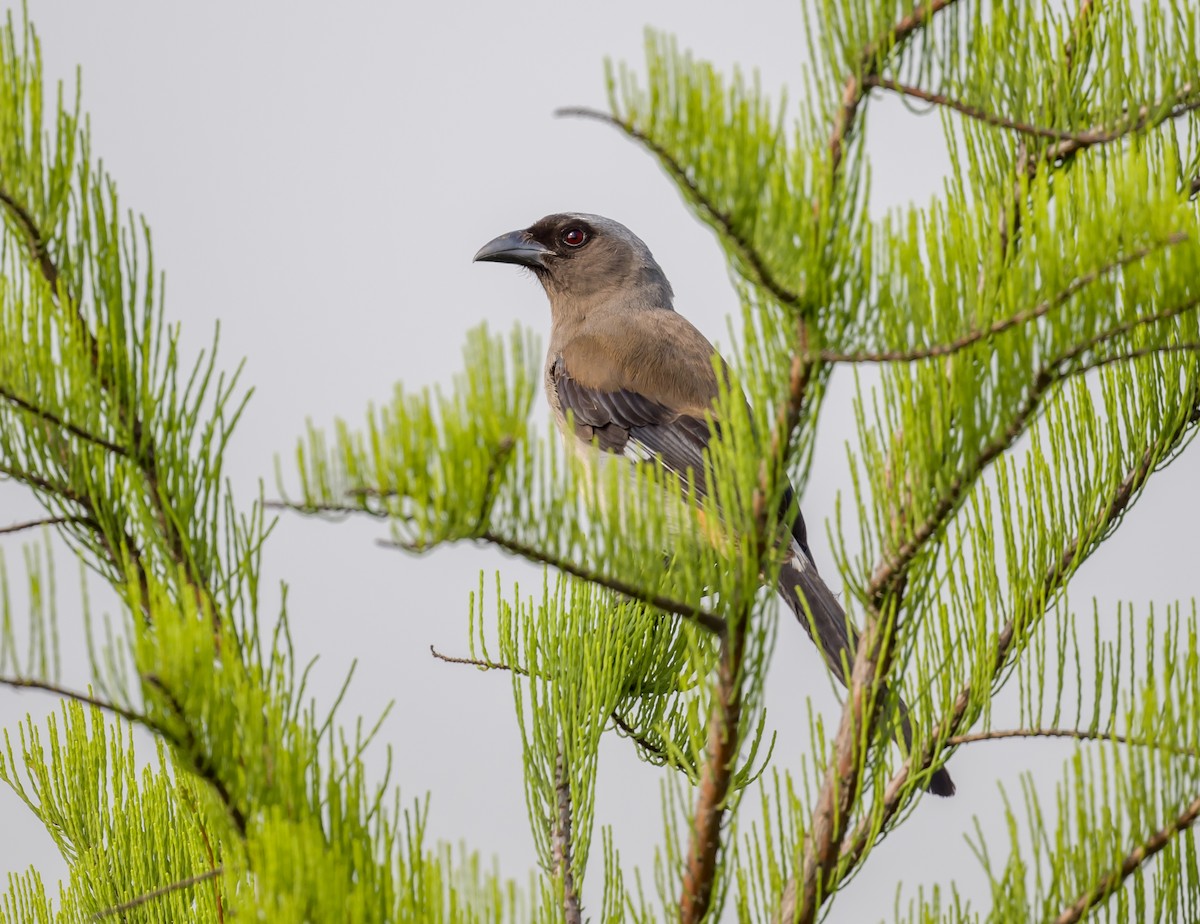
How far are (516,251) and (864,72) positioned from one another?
143 inches

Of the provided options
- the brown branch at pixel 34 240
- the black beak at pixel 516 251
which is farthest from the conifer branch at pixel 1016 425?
the black beak at pixel 516 251

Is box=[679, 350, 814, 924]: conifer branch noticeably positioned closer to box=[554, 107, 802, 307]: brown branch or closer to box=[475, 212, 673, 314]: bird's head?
box=[554, 107, 802, 307]: brown branch

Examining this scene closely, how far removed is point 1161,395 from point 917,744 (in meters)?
0.75

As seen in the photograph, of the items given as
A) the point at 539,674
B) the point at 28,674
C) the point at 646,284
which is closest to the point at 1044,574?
the point at 539,674

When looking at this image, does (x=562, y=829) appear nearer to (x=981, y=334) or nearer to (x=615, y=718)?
(x=615, y=718)

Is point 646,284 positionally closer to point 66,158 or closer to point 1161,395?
point 1161,395

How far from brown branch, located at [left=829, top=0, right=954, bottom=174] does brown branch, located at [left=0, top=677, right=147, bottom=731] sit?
0.94 meters

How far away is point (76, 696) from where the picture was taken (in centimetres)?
135

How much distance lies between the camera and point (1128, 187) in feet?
4.44

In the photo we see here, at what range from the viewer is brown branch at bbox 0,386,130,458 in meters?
1.53

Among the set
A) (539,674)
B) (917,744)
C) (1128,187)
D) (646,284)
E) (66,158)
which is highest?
(646,284)

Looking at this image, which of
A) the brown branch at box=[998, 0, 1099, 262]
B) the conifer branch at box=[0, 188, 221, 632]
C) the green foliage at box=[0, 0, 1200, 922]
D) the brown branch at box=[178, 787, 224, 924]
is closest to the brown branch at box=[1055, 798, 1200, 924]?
the green foliage at box=[0, 0, 1200, 922]

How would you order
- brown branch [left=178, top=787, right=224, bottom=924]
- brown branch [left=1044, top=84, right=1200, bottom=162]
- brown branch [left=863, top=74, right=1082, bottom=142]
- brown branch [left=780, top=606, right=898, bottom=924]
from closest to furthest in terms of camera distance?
brown branch [left=863, top=74, right=1082, bottom=142] → brown branch [left=780, top=606, right=898, bottom=924] → brown branch [left=1044, top=84, right=1200, bottom=162] → brown branch [left=178, top=787, right=224, bottom=924]

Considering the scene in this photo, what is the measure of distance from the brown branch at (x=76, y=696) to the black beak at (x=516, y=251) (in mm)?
3592
